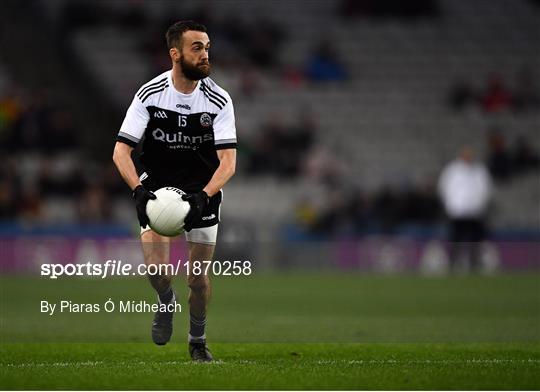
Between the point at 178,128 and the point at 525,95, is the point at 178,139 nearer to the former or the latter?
the point at 178,128

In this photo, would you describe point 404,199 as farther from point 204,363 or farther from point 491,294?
point 204,363

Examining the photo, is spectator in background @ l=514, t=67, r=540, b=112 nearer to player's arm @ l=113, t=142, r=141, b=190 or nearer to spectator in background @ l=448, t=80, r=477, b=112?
spectator in background @ l=448, t=80, r=477, b=112

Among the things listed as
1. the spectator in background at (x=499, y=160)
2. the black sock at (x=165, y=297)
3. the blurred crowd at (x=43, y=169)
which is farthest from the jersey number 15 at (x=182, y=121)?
the spectator in background at (x=499, y=160)

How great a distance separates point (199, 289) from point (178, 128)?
129 cm

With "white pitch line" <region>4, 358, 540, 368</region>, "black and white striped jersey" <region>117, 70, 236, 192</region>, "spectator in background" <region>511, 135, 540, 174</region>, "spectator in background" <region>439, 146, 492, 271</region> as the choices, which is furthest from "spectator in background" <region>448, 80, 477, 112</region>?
"black and white striped jersey" <region>117, 70, 236, 192</region>

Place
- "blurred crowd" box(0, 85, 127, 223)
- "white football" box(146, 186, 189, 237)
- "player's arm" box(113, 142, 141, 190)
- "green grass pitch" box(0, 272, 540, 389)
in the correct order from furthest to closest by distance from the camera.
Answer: "blurred crowd" box(0, 85, 127, 223) → "player's arm" box(113, 142, 141, 190) → "white football" box(146, 186, 189, 237) → "green grass pitch" box(0, 272, 540, 389)

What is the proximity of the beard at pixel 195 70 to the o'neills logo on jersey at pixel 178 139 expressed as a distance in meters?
0.47

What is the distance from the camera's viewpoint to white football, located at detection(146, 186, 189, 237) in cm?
939

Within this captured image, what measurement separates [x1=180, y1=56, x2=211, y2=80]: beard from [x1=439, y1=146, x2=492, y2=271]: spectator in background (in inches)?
588

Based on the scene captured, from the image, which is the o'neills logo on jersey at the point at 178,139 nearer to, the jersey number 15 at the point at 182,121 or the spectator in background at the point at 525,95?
the jersey number 15 at the point at 182,121

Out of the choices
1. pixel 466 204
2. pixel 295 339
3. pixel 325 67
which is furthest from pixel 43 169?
pixel 295 339

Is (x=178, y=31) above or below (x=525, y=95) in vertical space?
above

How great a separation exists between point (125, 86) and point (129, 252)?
7151 millimetres

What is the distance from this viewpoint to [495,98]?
31.5 m
